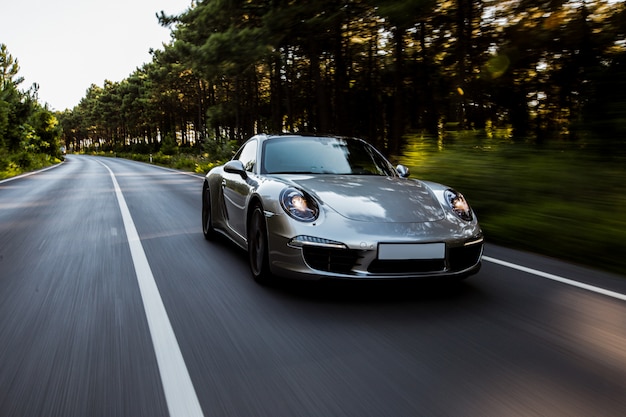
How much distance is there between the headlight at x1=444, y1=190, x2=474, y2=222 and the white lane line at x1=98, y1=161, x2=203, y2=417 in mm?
2415

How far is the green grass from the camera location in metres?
5.93

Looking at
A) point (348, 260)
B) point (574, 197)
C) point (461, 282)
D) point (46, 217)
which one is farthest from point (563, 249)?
point (46, 217)

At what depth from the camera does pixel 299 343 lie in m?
3.29

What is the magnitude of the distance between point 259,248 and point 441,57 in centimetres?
1964

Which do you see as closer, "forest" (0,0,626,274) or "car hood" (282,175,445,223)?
"car hood" (282,175,445,223)

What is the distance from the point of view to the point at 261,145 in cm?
570

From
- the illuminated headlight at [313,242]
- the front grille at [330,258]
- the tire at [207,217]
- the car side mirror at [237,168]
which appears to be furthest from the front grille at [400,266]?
the tire at [207,217]

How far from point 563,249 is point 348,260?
3.32 meters

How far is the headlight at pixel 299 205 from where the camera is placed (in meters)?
4.20

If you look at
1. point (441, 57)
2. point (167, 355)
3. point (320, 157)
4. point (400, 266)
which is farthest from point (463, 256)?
point (441, 57)

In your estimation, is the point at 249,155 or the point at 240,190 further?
the point at 249,155

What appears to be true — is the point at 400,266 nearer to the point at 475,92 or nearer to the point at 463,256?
the point at 463,256

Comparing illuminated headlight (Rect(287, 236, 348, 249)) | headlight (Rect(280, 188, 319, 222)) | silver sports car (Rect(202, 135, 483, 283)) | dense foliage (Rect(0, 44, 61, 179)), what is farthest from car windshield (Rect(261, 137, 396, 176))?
dense foliage (Rect(0, 44, 61, 179))

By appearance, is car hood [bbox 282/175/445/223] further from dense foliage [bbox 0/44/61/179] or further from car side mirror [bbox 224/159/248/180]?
dense foliage [bbox 0/44/61/179]
